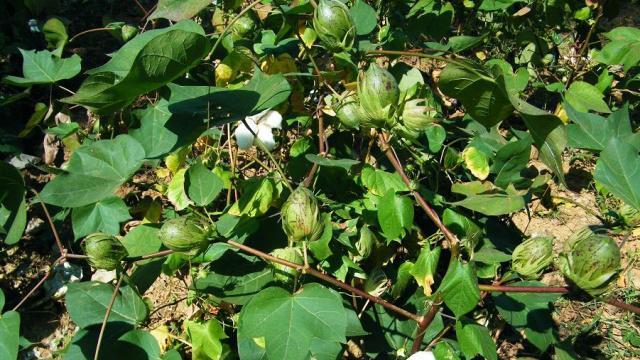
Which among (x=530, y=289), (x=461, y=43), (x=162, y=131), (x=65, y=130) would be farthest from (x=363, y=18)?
(x=65, y=130)

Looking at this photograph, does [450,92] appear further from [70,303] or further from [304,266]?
[70,303]

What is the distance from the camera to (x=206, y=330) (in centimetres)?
145

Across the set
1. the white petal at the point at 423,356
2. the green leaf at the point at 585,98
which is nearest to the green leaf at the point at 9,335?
the white petal at the point at 423,356

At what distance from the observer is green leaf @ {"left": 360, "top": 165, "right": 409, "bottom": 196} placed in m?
1.49

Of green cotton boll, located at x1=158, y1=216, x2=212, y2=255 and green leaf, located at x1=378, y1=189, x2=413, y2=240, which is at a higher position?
green cotton boll, located at x1=158, y1=216, x2=212, y2=255

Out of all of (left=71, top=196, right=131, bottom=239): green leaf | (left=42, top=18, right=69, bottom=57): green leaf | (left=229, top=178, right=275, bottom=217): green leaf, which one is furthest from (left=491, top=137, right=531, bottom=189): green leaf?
(left=42, top=18, right=69, bottom=57): green leaf

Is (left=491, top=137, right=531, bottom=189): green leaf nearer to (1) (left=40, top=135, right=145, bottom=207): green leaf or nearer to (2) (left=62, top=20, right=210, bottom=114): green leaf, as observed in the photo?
(2) (left=62, top=20, right=210, bottom=114): green leaf

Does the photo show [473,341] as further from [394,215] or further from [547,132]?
[547,132]

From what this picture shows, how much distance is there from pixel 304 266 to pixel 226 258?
35 cm

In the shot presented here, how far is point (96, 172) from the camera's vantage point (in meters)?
1.40

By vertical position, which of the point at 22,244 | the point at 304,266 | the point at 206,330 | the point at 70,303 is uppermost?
the point at 304,266

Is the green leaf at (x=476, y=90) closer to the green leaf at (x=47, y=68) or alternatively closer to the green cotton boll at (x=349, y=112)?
the green cotton boll at (x=349, y=112)

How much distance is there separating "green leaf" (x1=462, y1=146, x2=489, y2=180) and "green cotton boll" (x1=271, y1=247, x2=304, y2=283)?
0.64 m

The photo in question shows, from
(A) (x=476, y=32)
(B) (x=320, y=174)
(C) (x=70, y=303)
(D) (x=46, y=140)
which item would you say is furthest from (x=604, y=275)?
(D) (x=46, y=140)
